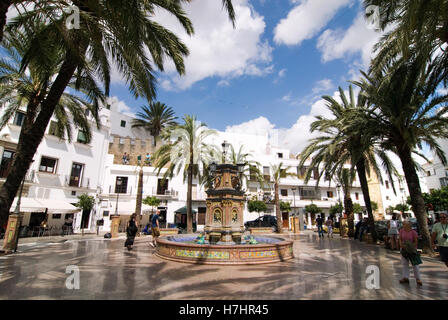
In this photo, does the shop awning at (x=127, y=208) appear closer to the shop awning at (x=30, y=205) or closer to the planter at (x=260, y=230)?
the shop awning at (x=30, y=205)

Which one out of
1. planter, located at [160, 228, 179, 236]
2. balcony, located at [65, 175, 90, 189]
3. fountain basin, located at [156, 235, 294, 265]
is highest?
balcony, located at [65, 175, 90, 189]

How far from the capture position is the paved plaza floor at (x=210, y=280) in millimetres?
4754

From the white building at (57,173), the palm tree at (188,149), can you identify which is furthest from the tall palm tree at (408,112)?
the white building at (57,173)

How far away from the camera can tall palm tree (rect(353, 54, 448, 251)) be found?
31.3 feet

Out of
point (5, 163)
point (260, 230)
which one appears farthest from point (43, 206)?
point (260, 230)

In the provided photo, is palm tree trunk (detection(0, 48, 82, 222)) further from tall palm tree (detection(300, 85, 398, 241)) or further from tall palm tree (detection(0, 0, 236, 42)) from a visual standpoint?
tall palm tree (detection(300, 85, 398, 241))

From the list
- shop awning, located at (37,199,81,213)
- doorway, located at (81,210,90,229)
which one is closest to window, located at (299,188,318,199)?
doorway, located at (81,210,90,229)

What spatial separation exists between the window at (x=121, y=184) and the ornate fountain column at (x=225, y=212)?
66.4 ft

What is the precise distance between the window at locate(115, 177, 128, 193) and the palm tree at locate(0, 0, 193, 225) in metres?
20.6

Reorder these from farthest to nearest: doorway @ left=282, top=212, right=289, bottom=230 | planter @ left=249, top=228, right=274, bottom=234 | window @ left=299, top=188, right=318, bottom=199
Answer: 1. window @ left=299, top=188, right=318, bottom=199
2. doorway @ left=282, top=212, right=289, bottom=230
3. planter @ left=249, top=228, right=274, bottom=234

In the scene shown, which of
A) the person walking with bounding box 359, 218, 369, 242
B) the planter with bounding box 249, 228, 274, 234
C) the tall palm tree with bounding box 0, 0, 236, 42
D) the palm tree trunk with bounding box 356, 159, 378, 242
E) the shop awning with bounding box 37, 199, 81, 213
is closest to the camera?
the tall palm tree with bounding box 0, 0, 236, 42

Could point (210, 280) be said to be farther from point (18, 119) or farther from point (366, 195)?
point (18, 119)

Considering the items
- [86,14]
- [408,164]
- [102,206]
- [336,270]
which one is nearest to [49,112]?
[86,14]
